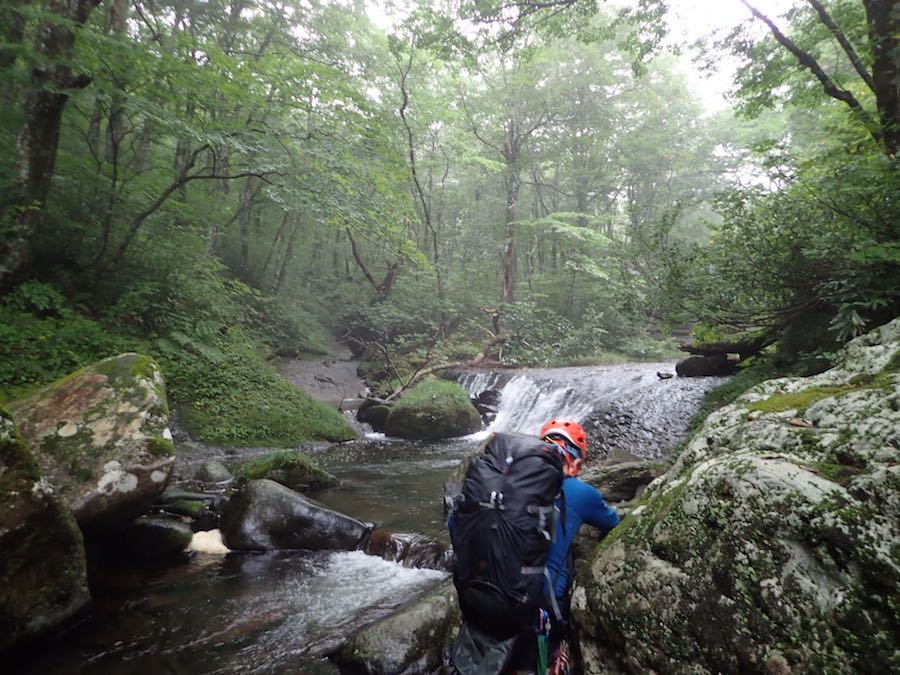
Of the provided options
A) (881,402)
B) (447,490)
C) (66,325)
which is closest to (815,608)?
(881,402)

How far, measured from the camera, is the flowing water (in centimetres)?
388

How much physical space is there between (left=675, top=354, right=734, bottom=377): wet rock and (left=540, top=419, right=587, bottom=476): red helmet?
9734 mm

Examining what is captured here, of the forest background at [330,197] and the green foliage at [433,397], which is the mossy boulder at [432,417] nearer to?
the green foliage at [433,397]

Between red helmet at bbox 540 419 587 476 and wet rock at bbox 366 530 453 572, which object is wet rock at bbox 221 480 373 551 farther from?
red helmet at bbox 540 419 587 476

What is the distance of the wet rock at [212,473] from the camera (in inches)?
314

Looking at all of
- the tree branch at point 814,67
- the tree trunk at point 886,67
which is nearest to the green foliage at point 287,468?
the tree trunk at point 886,67

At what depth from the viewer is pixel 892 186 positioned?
483cm

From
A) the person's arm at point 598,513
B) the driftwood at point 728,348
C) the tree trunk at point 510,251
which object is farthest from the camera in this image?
the tree trunk at point 510,251

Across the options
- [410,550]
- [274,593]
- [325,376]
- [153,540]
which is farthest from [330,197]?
[325,376]

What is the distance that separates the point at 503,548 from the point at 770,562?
46.5 inches

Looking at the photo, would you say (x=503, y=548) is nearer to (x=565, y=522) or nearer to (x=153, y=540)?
(x=565, y=522)

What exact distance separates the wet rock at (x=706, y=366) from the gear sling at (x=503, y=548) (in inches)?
410

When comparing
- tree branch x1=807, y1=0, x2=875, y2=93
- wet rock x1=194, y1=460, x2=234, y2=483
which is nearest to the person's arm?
wet rock x1=194, y1=460, x2=234, y2=483

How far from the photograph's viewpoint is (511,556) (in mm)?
2326
